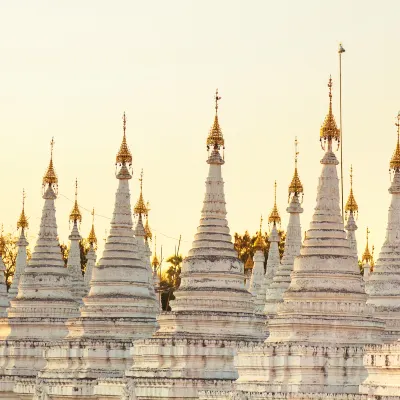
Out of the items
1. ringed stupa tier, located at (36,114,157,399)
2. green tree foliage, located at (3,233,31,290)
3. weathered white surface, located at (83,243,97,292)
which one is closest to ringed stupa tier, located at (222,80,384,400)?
ringed stupa tier, located at (36,114,157,399)

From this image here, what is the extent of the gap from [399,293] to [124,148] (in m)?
13.4

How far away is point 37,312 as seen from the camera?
87500mm

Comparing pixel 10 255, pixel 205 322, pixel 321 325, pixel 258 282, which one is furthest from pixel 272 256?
pixel 10 255

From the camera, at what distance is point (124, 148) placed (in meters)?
84.0

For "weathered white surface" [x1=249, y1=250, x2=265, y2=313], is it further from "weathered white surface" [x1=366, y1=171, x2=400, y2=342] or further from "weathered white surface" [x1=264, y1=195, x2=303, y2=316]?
"weathered white surface" [x1=366, y1=171, x2=400, y2=342]

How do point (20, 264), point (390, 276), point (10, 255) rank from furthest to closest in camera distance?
point (10, 255)
point (20, 264)
point (390, 276)

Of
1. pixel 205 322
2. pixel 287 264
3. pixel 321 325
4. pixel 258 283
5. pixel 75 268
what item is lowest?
pixel 321 325

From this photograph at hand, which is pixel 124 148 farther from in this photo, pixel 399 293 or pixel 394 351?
pixel 394 351

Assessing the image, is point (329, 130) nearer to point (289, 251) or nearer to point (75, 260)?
point (289, 251)

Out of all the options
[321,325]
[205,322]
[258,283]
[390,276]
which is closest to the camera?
[321,325]

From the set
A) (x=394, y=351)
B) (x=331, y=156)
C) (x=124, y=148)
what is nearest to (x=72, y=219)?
(x=124, y=148)

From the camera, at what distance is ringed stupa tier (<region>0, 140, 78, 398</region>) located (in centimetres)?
8681

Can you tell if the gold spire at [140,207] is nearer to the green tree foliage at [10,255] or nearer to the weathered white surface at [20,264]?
the weathered white surface at [20,264]

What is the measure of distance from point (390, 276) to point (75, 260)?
77.0ft
